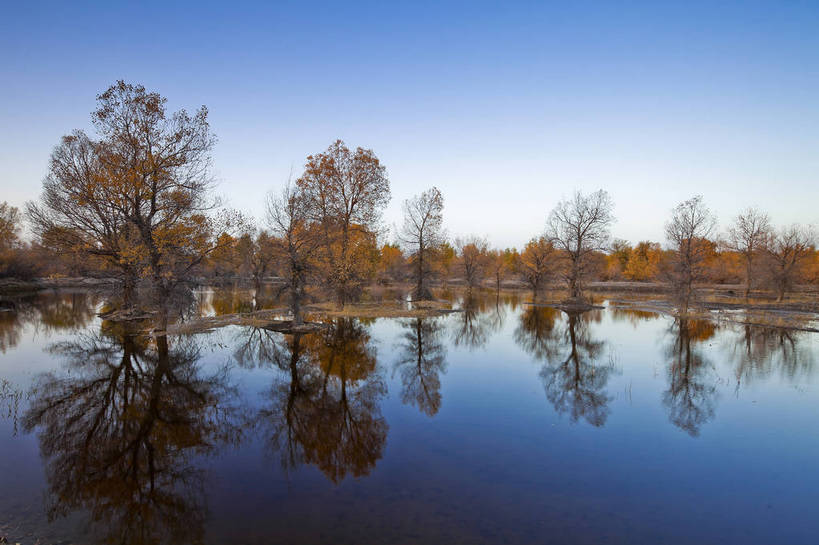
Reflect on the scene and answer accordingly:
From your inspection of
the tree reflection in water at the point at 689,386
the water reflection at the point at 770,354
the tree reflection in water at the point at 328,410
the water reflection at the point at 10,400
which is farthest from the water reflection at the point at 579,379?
the water reflection at the point at 10,400

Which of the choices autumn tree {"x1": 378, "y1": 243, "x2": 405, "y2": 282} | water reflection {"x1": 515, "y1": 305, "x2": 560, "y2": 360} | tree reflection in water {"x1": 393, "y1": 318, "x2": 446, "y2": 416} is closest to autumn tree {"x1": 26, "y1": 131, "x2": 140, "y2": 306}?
tree reflection in water {"x1": 393, "y1": 318, "x2": 446, "y2": 416}

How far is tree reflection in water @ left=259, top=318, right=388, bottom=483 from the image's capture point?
885cm

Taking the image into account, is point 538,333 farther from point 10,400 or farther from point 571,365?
point 10,400

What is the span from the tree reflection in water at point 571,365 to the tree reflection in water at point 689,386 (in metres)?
1.91

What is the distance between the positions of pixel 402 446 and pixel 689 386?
11.3 m

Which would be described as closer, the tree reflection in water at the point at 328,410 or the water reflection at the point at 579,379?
the tree reflection in water at the point at 328,410

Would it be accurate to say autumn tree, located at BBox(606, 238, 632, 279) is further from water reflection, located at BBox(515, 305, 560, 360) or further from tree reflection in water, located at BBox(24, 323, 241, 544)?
tree reflection in water, located at BBox(24, 323, 241, 544)

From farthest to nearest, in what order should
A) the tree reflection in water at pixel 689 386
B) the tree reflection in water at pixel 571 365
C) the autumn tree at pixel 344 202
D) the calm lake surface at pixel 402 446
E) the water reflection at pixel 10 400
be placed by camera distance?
the autumn tree at pixel 344 202 < the tree reflection in water at pixel 571 365 < the tree reflection in water at pixel 689 386 < the water reflection at pixel 10 400 < the calm lake surface at pixel 402 446

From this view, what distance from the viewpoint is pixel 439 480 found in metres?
7.83

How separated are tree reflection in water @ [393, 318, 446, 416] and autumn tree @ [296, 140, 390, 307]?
8334 millimetres

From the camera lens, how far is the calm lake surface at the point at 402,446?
6.49 m

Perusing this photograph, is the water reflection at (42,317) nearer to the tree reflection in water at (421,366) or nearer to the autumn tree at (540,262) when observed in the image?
the tree reflection in water at (421,366)

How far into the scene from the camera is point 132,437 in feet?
31.4

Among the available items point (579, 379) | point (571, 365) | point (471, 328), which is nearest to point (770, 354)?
point (571, 365)
